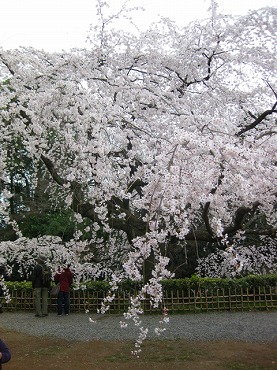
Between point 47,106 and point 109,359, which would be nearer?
point 109,359

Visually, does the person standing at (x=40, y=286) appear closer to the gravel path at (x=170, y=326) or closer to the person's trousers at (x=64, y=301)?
the gravel path at (x=170, y=326)

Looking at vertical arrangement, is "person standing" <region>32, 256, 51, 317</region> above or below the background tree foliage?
below

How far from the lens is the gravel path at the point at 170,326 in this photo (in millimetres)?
6285

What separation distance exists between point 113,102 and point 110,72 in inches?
23.9

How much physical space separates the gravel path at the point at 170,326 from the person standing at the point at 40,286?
0.68ft

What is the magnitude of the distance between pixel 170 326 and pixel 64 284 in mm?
2678

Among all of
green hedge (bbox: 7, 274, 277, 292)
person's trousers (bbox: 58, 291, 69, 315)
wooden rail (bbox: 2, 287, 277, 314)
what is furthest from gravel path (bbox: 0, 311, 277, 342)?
green hedge (bbox: 7, 274, 277, 292)

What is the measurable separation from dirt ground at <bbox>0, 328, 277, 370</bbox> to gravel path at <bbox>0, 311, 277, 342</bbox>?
1.25 ft

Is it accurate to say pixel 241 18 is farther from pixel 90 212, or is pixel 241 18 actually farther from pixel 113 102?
pixel 90 212

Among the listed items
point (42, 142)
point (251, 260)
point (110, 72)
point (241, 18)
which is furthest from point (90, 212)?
point (251, 260)

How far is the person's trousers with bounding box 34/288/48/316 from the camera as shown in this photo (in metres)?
8.74

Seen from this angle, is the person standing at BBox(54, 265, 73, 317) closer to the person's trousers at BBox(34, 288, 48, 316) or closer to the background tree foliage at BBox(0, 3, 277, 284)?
the person's trousers at BBox(34, 288, 48, 316)

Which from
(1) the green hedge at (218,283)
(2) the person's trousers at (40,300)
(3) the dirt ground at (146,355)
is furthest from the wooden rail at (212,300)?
(3) the dirt ground at (146,355)

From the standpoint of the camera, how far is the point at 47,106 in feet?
20.6
